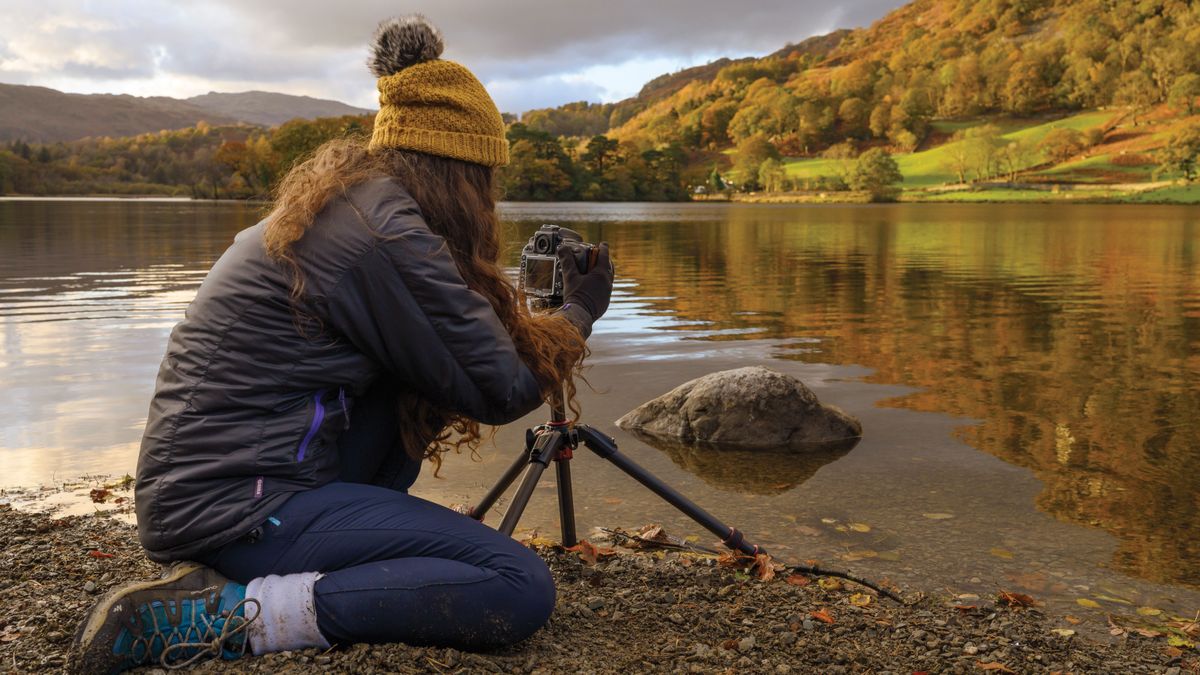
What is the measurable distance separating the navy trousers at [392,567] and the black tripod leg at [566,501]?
961 millimetres

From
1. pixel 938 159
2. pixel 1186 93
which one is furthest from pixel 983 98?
pixel 938 159

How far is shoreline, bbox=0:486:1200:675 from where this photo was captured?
3.14 metres

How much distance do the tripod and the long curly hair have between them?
1.35 feet

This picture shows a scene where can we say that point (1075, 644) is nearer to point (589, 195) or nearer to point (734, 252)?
point (734, 252)

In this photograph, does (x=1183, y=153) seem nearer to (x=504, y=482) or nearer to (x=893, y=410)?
(x=893, y=410)

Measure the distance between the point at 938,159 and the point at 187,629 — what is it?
474 ft

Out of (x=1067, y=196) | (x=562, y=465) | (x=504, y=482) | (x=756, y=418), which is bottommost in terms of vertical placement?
(x=756, y=418)

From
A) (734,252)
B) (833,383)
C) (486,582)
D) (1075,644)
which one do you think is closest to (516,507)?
(486,582)

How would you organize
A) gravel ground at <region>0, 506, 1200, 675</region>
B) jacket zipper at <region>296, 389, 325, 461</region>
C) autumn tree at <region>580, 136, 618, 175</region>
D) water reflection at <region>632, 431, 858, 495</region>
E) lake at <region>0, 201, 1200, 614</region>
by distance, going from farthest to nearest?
1. autumn tree at <region>580, 136, 618, 175</region>
2. water reflection at <region>632, 431, 858, 495</region>
3. lake at <region>0, 201, 1200, 614</region>
4. gravel ground at <region>0, 506, 1200, 675</region>
5. jacket zipper at <region>296, 389, 325, 461</region>

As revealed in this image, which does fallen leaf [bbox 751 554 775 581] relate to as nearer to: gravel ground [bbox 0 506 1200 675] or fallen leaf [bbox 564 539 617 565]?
gravel ground [bbox 0 506 1200 675]

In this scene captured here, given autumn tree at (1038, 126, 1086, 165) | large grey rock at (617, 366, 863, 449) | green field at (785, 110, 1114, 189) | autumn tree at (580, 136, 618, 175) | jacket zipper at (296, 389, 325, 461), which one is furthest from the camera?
autumn tree at (580, 136, 618, 175)

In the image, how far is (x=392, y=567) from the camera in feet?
9.93

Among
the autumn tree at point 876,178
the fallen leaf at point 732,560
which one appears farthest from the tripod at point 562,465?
the autumn tree at point 876,178

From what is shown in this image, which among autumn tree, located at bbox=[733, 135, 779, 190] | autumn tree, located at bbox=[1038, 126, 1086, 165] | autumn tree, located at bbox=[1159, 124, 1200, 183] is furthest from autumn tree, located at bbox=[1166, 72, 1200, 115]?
autumn tree, located at bbox=[733, 135, 779, 190]
